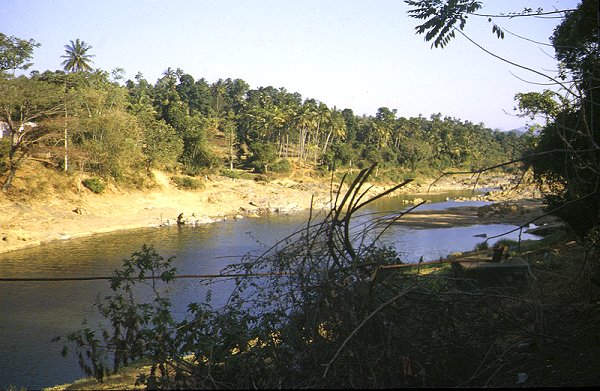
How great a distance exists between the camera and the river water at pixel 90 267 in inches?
431

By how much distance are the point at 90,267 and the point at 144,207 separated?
1382 centimetres

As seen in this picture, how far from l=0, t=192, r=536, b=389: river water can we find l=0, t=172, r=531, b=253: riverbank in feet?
4.68

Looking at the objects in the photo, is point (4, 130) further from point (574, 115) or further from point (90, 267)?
point (574, 115)

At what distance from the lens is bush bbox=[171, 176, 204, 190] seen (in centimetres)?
3853

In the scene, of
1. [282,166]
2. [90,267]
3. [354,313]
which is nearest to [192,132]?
[282,166]

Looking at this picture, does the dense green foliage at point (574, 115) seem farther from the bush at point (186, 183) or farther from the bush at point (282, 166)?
the bush at point (282, 166)

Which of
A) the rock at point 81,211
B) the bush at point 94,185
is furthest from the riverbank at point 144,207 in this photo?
the bush at point 94,185

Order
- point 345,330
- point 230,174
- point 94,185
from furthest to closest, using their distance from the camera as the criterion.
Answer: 1. point 230,174
2. point 94,185
3. point 345,330

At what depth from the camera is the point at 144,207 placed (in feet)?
110

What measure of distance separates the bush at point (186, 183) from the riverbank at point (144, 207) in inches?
16.3

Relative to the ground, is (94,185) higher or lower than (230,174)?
lower

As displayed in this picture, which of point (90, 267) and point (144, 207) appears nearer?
point (90, 267)

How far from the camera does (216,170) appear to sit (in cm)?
4388

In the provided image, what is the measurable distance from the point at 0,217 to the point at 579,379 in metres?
27.9
